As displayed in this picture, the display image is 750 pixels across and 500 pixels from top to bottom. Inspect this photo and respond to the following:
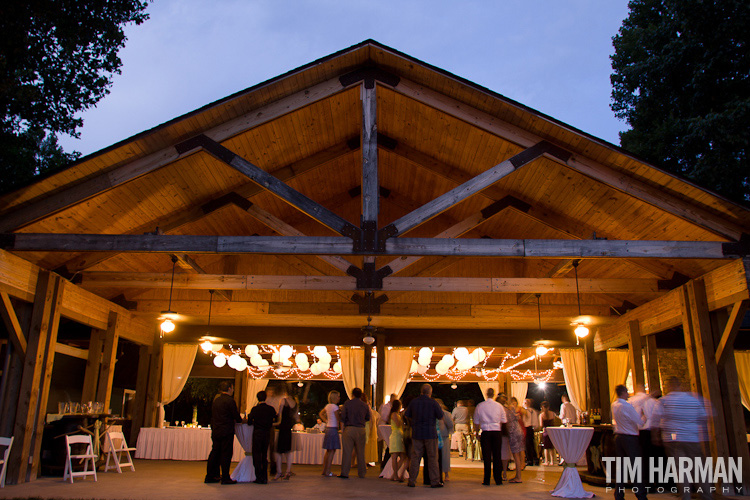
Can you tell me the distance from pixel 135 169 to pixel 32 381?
128 inches

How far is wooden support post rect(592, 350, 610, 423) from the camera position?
40.0ft

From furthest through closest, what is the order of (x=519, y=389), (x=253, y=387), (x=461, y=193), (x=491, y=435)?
(x=519, y=389), (x=253, y=387), (x=491, y=435), (x=461, y=193)

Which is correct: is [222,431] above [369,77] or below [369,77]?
below

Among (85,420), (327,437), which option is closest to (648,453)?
(327,437)

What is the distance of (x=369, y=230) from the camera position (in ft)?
22.1

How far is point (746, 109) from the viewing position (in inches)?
533

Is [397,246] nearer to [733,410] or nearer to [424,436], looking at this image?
[424,436]

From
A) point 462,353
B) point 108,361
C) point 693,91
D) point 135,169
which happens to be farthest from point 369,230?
point 693,91

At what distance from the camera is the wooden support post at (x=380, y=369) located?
12.2 m

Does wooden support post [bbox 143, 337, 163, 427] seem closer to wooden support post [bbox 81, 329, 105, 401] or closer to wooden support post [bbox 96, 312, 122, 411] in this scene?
wooden support post [bbox 96, 312, 122, 411]

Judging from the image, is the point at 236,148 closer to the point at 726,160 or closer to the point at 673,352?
the point at 673,352

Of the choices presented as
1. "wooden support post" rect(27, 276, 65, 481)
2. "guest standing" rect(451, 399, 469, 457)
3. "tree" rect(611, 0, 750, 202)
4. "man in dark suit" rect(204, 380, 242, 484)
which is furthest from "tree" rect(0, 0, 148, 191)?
"tree" rect(611, 0, 750, 202)

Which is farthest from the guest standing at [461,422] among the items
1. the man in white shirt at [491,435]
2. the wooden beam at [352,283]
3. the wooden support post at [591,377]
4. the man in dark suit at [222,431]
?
the man in dark suit at [222,431]

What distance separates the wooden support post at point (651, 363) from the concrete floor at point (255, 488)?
2368 mm
